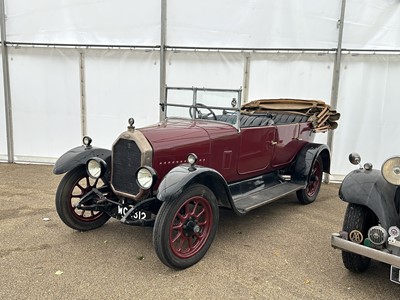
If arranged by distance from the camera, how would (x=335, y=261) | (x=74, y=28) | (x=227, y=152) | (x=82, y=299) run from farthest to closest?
(x=74, y=28)
(x=227, y=152)
(x=335, y=261)
(x=82, y=299)

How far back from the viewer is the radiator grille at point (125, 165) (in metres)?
3.58

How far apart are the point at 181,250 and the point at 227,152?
1.33 meters

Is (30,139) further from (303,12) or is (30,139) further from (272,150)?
(303,12)

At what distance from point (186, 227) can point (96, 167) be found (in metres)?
1.24

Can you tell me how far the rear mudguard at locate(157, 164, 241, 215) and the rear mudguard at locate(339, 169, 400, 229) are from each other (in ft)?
3.80

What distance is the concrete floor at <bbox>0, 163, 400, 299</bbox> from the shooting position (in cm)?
292

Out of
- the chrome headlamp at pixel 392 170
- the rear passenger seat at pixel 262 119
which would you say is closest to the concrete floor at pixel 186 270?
the chrome headlamp at pixel 392 170

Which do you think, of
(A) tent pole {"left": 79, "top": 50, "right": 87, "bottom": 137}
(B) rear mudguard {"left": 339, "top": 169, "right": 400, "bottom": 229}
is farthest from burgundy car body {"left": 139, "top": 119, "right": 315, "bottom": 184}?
(A) tent pole {"left": 79, "top": 50, "right": 87, "bottom": 137}

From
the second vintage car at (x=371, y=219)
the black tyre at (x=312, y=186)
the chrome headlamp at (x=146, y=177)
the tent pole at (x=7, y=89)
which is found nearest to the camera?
the second vintage car at (x=371, y=219)

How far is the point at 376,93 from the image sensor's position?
6684 mm

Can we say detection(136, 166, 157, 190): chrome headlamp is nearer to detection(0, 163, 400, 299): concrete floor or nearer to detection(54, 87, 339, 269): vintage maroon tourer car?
detection(54, 87, 339, 269): vintage maroon tourer car

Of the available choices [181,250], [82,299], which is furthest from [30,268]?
[181,250]

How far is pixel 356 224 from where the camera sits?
3.04 m

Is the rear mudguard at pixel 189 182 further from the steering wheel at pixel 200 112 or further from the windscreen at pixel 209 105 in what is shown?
the steering wheel at pixel 200 112
